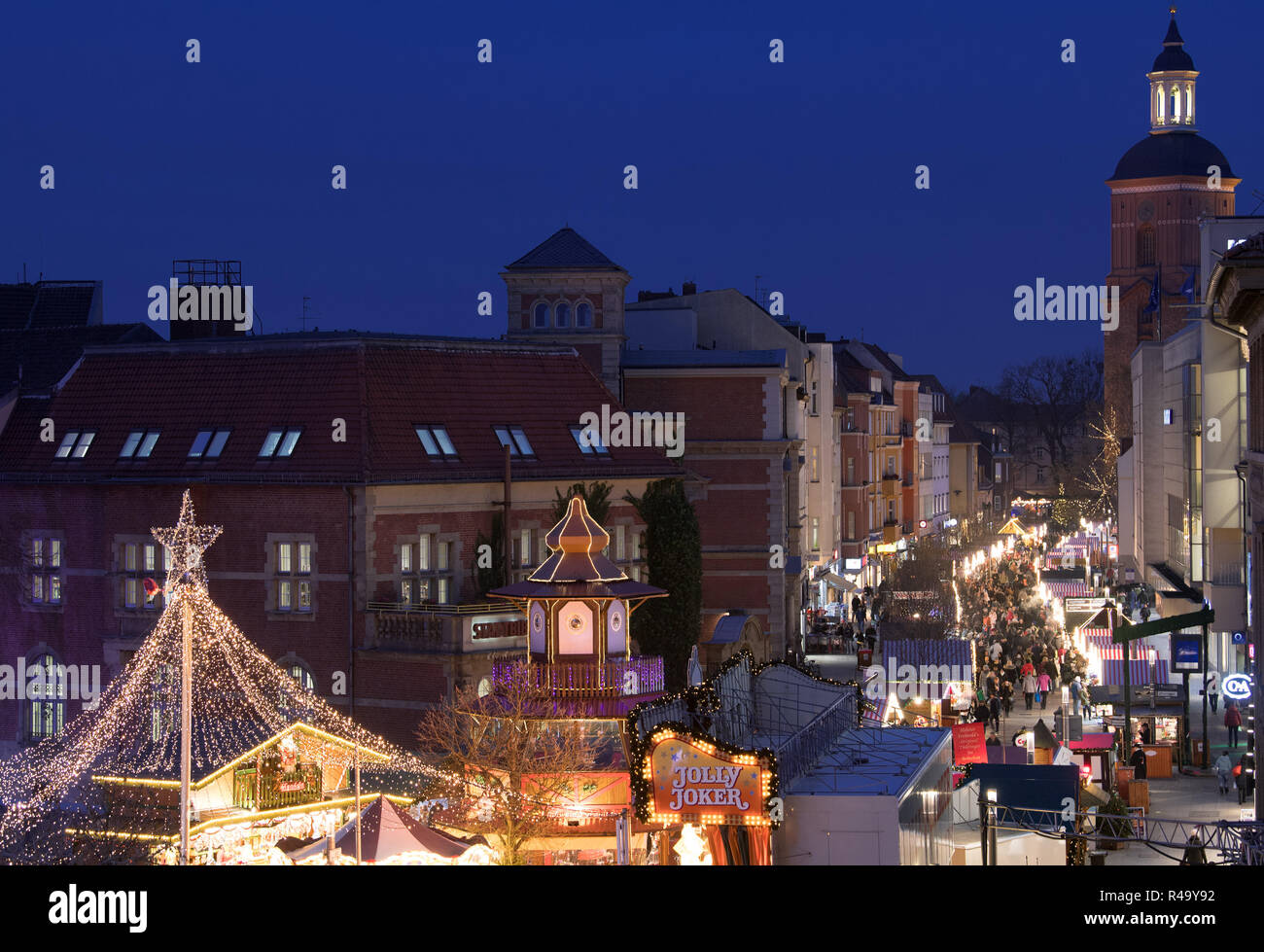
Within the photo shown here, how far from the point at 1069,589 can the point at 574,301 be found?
73.1 feet

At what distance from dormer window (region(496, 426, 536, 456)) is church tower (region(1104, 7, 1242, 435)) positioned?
82.0m

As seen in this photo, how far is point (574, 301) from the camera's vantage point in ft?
159

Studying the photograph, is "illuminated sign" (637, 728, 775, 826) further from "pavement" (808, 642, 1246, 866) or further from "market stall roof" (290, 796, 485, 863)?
"pavement" (808, 642, 1246, 866)

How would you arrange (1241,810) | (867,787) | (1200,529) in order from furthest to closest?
1. (1200,529)
2. (1241,810)
3. (867,787)

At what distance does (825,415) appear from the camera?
225 ft

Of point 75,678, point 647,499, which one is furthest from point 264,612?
point 647,499

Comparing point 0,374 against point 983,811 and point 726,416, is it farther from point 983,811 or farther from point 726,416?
point 983,811

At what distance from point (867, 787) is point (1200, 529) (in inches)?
1019

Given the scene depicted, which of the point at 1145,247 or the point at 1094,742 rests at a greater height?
the point at 1145,247

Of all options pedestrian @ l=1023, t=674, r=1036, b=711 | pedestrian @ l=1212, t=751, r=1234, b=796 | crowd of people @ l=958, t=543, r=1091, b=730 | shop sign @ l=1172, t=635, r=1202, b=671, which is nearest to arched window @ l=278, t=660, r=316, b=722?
crowd of people @ l=958, t=543, r=1091, b=730

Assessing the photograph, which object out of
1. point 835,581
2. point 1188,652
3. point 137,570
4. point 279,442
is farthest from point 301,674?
point 835,581

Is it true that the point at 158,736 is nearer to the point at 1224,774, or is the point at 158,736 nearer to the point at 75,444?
the point at 75,444
